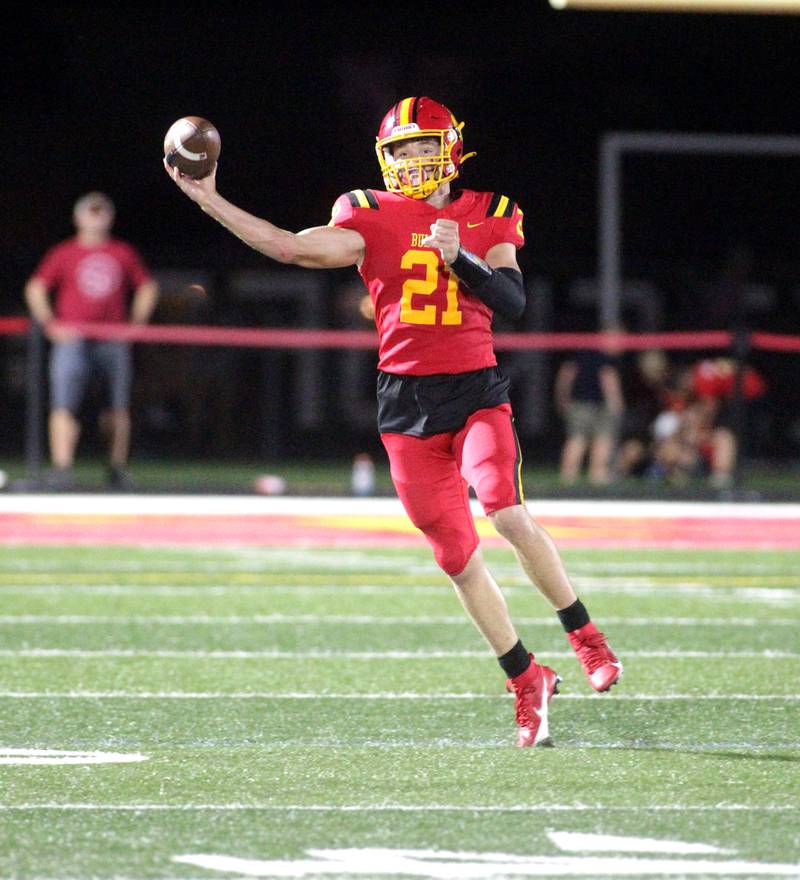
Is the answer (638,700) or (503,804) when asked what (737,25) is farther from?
(503,804)

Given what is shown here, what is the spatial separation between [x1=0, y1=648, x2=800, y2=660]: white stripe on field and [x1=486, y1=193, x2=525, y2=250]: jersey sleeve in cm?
186

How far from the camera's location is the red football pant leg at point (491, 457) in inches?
188

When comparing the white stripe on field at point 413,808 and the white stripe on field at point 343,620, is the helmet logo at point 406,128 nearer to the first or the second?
the white stripe on field at point 413,808

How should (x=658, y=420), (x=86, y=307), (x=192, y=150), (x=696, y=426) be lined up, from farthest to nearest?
(x=658, y=420) < (x=696, y=426) < (x=86, y=307) < (x=192, y=150)

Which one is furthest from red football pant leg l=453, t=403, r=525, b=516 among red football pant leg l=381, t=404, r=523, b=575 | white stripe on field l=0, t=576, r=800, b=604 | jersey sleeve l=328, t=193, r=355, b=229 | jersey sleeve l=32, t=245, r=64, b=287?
jersey sleeve l=32, t=245, r=64, b=287

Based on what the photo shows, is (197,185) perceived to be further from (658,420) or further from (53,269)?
(658,420)

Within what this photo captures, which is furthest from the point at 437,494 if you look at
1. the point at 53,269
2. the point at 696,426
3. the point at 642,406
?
the point at 642,406

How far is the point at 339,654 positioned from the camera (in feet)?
21.2

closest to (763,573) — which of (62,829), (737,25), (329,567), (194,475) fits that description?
(329,567)

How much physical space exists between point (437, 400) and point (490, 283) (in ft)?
1.26

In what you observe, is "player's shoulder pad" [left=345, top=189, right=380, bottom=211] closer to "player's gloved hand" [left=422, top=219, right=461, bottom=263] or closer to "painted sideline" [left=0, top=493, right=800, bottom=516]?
"player's gloved hand" [left=422, top=219, right=461, bottom=263]

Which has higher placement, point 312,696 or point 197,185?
point 197,185

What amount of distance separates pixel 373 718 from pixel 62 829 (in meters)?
1.56

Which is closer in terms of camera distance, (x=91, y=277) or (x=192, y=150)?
(x=192, y=150)
